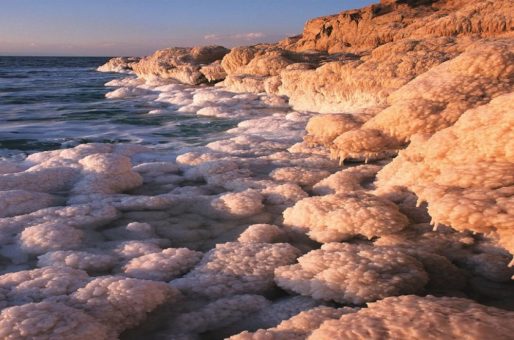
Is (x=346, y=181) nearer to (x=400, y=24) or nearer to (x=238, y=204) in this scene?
(x=238, y=204)

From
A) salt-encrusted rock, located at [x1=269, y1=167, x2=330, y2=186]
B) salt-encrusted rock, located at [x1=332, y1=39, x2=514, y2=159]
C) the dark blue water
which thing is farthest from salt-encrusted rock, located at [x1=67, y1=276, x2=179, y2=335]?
the dark blue water

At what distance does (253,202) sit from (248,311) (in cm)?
199

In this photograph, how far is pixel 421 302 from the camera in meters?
2.35

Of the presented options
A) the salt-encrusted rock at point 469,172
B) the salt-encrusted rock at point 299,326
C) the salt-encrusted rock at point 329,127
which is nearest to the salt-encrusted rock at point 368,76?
the salt-encrusted rock at point 329,127

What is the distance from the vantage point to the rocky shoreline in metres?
2.56

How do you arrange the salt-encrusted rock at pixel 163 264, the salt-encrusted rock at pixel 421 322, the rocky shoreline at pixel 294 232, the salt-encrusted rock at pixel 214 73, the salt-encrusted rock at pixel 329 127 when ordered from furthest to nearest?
the salt-encrusted rock at pixel 214 73
the salt-encrusted rock at pixel 329 127
the salt-encrusted rock at pixel 163 264
the rocky shoreline at pixel 294 232
the salt-encrusted rock at pixel 421 322

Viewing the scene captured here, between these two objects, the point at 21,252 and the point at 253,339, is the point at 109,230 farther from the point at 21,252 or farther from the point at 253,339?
the point at 253,339

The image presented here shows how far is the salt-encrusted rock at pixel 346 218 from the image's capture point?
3721 millimetres

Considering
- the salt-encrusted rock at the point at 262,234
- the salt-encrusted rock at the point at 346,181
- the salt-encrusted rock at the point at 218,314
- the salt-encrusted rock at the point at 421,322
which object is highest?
the salt-encrusted rock at the point at 421,322

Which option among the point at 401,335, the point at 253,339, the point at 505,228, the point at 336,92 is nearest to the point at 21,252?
the point at 253,339

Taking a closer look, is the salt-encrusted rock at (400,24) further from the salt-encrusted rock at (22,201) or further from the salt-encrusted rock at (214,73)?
the salt-encrusted rock at (22,201)

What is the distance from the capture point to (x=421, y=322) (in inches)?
84.0

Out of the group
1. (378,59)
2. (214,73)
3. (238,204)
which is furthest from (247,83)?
(238,204)

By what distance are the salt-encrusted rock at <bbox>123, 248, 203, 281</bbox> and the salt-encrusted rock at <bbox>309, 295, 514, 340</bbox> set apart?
1456 millimetres
